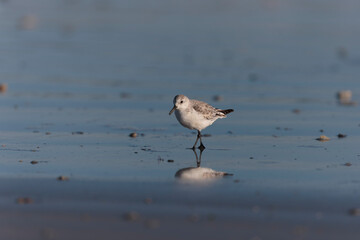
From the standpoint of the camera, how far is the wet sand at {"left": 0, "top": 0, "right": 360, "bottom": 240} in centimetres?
553

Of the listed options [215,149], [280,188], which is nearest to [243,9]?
[215,149]

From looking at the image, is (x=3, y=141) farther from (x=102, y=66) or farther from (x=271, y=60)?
(x=271, y=60)

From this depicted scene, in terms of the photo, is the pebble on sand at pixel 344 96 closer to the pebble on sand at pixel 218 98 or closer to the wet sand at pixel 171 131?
the wet sand at pixel 171 131

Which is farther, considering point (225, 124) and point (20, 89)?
point (20, 89)

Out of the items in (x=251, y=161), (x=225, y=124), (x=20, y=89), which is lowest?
(x=251, y=161)

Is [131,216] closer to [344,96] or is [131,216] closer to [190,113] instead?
[190,113]

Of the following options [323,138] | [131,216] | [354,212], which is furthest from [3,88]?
[354,212]

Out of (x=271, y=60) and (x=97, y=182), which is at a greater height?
(x=271, y=60)

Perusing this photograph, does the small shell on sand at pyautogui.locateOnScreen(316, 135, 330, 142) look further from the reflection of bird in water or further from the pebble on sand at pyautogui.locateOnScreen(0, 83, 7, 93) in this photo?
the pebble on sand at pyautogui.locateOnScreen(0, 83, 7, 93)

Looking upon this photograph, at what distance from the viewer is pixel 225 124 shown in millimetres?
10125

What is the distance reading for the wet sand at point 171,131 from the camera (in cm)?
553

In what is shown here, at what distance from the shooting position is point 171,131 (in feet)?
31.3

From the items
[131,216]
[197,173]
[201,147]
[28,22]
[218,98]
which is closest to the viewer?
[131,216]

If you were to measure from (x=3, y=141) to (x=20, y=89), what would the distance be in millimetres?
4031
